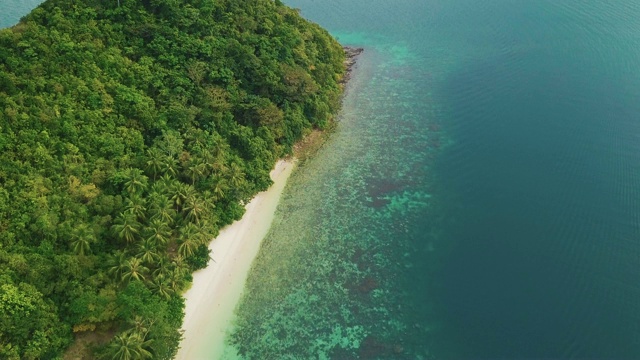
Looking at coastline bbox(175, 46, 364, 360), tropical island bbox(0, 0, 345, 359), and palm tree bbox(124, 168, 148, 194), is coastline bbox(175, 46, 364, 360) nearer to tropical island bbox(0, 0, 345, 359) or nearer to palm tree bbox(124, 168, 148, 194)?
tropical island bbox(0, 0, 345, 359)

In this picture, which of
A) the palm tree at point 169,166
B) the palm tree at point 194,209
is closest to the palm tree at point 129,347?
the palm tree at point 194,209

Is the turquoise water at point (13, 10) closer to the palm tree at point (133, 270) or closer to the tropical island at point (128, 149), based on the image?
the tropical island at point (128, 149)

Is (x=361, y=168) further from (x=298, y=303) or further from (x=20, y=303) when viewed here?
(x=20, y=303)

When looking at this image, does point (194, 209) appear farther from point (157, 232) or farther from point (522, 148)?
point (522, 148)

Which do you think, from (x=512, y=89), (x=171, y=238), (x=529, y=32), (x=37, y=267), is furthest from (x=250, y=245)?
(x=529, y=32)

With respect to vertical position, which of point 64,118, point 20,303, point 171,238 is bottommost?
point 171,238

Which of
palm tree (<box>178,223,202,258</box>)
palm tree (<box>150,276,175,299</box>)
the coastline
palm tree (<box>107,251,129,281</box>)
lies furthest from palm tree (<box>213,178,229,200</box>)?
palm tree (<box>107,251,129,281</box>)

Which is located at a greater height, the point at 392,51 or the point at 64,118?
the point at 64,118
